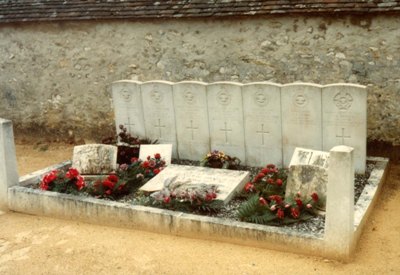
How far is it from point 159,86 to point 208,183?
231cm

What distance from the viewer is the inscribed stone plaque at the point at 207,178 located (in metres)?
7.03

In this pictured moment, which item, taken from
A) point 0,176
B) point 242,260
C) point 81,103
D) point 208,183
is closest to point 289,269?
point 242,260

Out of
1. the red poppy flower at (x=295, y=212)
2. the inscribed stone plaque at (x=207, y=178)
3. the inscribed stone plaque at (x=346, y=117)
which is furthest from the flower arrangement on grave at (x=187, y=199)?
the inscribed stone plaque at (x=346, y=117)

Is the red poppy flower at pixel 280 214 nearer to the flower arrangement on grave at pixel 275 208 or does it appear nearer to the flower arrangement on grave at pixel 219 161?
the flower arrangement on grave at pixel 275 208

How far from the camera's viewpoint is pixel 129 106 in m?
9.02

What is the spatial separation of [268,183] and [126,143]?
3.09 m

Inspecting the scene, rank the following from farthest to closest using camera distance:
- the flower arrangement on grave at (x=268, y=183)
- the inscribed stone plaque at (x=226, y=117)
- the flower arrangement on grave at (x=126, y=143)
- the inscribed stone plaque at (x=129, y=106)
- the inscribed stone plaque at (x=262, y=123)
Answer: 1. the inscribed stone plaque at (x=129, y=106)
2. the flower arrangement on grave at (x=126, y=143)
3. the inscribed stone plaque at (x=226, y=117)
4. the inscribed stone plaque at (x=262, y=123)
5. the flower arrangement on grave at (x=268, y=183)

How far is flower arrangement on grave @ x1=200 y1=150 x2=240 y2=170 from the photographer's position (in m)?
8.00

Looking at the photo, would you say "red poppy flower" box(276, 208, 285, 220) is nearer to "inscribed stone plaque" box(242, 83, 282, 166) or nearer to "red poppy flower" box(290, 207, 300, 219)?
"red poppy flower" box(290, 207, 300, 219)

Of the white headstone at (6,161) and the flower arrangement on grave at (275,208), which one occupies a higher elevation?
the white headstone at (6,161)

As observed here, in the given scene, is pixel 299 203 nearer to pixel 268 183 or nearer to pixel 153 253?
pixel 268 183

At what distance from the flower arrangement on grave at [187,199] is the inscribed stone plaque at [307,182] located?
100cm

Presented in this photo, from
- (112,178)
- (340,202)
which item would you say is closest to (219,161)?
(112,178)

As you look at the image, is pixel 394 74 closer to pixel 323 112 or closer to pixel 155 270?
pixel 323 112
